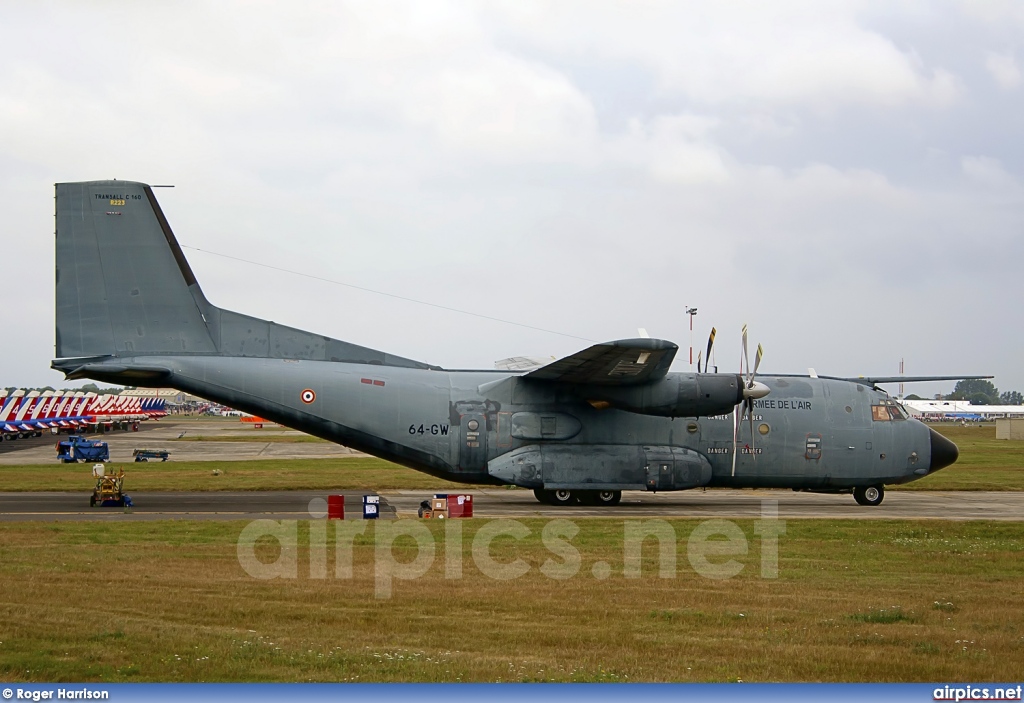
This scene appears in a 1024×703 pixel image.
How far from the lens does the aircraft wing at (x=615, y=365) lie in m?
22.4

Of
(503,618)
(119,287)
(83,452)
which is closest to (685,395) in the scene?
(503,618)

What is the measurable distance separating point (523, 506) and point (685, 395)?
17.8 feet

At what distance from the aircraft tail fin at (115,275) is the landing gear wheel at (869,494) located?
63.9ft

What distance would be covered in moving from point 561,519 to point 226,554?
8.85m

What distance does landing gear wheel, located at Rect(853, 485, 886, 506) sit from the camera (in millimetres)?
28312

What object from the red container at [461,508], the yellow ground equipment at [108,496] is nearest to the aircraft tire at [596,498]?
the red container at [461,508]

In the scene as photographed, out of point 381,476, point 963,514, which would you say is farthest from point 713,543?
point 381,476

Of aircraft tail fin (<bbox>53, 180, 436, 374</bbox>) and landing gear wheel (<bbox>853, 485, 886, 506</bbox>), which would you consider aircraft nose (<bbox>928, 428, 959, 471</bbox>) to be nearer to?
landing gear wheel (<bbox>853, 485, 886, 506</bbox>)

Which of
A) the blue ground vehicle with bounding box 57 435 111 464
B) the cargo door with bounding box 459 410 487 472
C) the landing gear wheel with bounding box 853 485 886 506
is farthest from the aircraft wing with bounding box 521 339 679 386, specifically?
the blue ground vehicle with bounding box 57 435 111 464

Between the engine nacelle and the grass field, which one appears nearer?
the grass field

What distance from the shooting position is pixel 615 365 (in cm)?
2386

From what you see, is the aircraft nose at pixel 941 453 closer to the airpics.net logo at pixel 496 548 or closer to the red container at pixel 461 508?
the airpics.net logo at pixel 496 548

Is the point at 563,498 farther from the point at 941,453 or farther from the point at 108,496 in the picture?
the point at 108,496

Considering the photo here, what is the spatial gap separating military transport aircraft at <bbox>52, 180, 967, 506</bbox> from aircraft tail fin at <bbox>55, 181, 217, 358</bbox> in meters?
0.03
